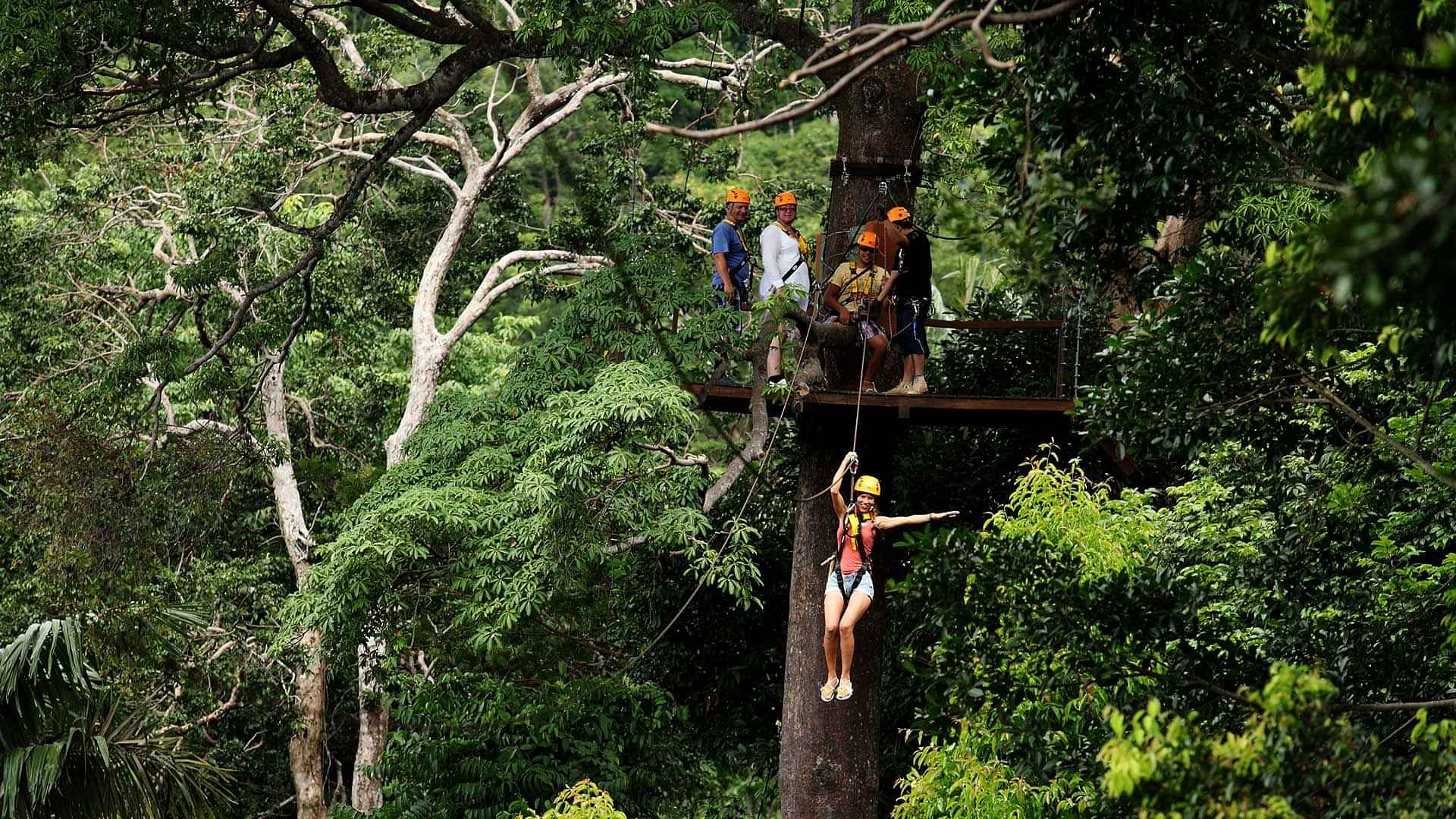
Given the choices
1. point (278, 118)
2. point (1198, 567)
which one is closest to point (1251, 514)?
point (1198, 567)

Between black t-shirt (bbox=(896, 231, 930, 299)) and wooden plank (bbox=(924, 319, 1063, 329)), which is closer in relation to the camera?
black t-shirt (bbox=(896, 231, 930, 299))

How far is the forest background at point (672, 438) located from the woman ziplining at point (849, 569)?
81cm

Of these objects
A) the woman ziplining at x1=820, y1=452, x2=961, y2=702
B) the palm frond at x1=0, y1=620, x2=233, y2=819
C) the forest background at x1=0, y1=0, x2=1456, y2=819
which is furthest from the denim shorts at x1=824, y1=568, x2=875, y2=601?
the palm frond at x1=0, y1=620, x2=233, y2=819

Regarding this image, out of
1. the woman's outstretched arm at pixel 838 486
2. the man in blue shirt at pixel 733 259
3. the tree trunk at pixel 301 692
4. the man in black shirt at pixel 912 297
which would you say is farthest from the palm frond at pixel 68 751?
the tree trunk at pixel 301 692

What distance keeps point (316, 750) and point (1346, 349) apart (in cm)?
1303

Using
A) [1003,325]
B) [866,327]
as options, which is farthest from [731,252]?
[1003,325]

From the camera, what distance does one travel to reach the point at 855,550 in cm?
992

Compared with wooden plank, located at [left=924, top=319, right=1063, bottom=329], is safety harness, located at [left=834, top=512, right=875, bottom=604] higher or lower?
lower

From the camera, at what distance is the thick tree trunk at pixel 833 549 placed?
11734mm

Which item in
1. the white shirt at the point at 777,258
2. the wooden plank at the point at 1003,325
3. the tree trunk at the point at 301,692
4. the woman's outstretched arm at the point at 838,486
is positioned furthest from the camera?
the tree trunk at the point at 301,692

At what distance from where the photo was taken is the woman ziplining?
31.5 ft

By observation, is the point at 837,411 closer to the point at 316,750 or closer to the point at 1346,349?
the point at 1346,349

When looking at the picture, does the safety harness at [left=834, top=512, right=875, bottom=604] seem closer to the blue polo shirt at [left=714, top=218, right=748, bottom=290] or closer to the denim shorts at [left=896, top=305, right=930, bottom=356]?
the denim shorts at [left=896, top=305, right=930, bottom=356]

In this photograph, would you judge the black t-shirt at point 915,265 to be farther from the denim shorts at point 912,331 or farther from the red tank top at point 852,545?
the red tank top at point 852,545
